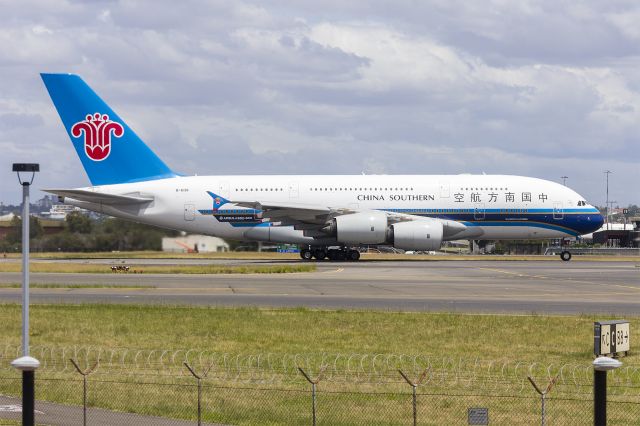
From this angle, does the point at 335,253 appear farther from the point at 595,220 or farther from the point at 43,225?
the point at 43,225

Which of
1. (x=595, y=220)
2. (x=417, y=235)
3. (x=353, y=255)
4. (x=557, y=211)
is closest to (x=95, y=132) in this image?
(x=353, y=255)

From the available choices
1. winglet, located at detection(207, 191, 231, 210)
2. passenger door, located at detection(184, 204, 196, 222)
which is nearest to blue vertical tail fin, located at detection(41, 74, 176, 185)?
passenger door, located at detection(184, 204, 196, 222)

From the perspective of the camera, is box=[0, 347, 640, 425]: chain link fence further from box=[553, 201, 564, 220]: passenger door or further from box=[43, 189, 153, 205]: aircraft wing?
box=[553, 201, 564, 220]: passenger door

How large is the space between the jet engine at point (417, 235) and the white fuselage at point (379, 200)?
1.75 metres

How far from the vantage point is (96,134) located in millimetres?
66000

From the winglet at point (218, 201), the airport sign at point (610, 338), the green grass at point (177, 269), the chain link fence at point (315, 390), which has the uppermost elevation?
the winglet at point (218, 201)

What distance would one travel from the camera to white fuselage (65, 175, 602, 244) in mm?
65625

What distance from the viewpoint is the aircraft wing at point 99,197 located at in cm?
6359

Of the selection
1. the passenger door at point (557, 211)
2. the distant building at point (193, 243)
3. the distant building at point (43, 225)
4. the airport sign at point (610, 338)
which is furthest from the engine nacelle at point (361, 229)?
the airport sign at point (610, 338)

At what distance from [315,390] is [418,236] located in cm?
4669

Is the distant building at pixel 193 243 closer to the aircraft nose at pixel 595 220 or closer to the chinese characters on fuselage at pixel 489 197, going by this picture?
the chinese characters on fuselage at pixel 489 197

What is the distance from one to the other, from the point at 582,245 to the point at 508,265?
8171cm

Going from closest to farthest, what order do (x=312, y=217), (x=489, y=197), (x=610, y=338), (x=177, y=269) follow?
(x=610, y=338)
(x=177, y=269)
(x=312, y=217)
(x=489, y=197)

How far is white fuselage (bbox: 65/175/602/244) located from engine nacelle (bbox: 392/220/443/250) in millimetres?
1841
